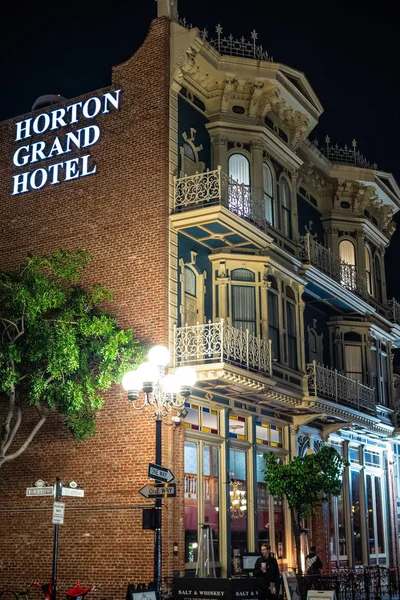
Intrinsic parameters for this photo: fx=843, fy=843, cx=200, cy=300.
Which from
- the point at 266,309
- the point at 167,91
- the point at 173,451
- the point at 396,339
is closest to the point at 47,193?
the point at 167,91

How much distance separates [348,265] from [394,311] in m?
6.30

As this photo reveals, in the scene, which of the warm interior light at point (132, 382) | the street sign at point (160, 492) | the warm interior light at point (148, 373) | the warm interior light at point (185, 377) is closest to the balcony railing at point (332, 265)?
the warm interior light at point (185, 377)

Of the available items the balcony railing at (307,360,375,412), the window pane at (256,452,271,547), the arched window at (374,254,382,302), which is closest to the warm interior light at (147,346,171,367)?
the window pane at (256,452,271,547)

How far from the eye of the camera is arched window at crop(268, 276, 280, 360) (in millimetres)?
26750

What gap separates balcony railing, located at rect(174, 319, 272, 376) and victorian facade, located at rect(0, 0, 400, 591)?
69 millimetres

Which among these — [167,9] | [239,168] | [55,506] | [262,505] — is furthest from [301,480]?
[167,9]

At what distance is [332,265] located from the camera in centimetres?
3186

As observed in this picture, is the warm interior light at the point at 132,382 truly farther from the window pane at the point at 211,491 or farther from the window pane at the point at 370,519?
the window pane at the point at 370,519

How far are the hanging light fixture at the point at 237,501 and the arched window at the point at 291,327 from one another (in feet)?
16.4

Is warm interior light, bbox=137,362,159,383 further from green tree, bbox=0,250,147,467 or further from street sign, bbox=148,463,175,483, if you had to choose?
green tree, bbox=0,250,147,467

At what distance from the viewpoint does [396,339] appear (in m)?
37.9

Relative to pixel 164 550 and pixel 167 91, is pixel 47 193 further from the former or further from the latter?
pixel 164 550

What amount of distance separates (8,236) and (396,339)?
1907 centimetres

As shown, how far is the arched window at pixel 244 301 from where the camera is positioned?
2527cm
